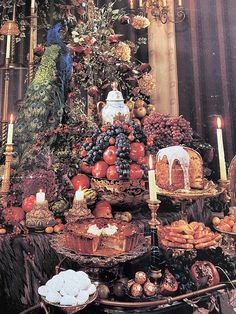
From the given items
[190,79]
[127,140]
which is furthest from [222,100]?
[127,140]

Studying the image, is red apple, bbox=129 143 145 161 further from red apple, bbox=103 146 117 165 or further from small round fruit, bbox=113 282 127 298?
small round fruit, bbox=113 282 127 298

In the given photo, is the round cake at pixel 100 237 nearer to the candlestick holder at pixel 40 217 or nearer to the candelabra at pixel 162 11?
the candlestick holder at pixel 40 217

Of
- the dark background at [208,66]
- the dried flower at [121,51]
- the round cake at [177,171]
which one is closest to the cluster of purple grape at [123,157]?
the round cake at [177,171]

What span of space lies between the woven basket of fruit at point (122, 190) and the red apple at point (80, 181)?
82 millimetres

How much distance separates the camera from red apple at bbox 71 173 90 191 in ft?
3.67

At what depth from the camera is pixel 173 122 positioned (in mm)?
1362

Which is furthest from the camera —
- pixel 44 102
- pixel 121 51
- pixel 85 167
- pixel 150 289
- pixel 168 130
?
pixel 121 51

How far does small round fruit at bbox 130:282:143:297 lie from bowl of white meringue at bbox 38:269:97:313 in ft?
0.35

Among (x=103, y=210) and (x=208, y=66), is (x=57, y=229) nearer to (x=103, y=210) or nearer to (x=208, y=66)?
(x=103, y=210)

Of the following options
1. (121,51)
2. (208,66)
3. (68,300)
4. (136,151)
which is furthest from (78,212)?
(208,66)

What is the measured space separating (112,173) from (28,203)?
0.96 feet

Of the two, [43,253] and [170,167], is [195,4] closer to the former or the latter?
[170,167]

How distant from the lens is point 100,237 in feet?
2.55

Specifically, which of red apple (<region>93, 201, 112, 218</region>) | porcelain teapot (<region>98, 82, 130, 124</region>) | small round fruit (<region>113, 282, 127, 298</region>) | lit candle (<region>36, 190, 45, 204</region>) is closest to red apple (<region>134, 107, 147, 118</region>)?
porcelain teapot (<region>98, 82, 130, 124</region>)
